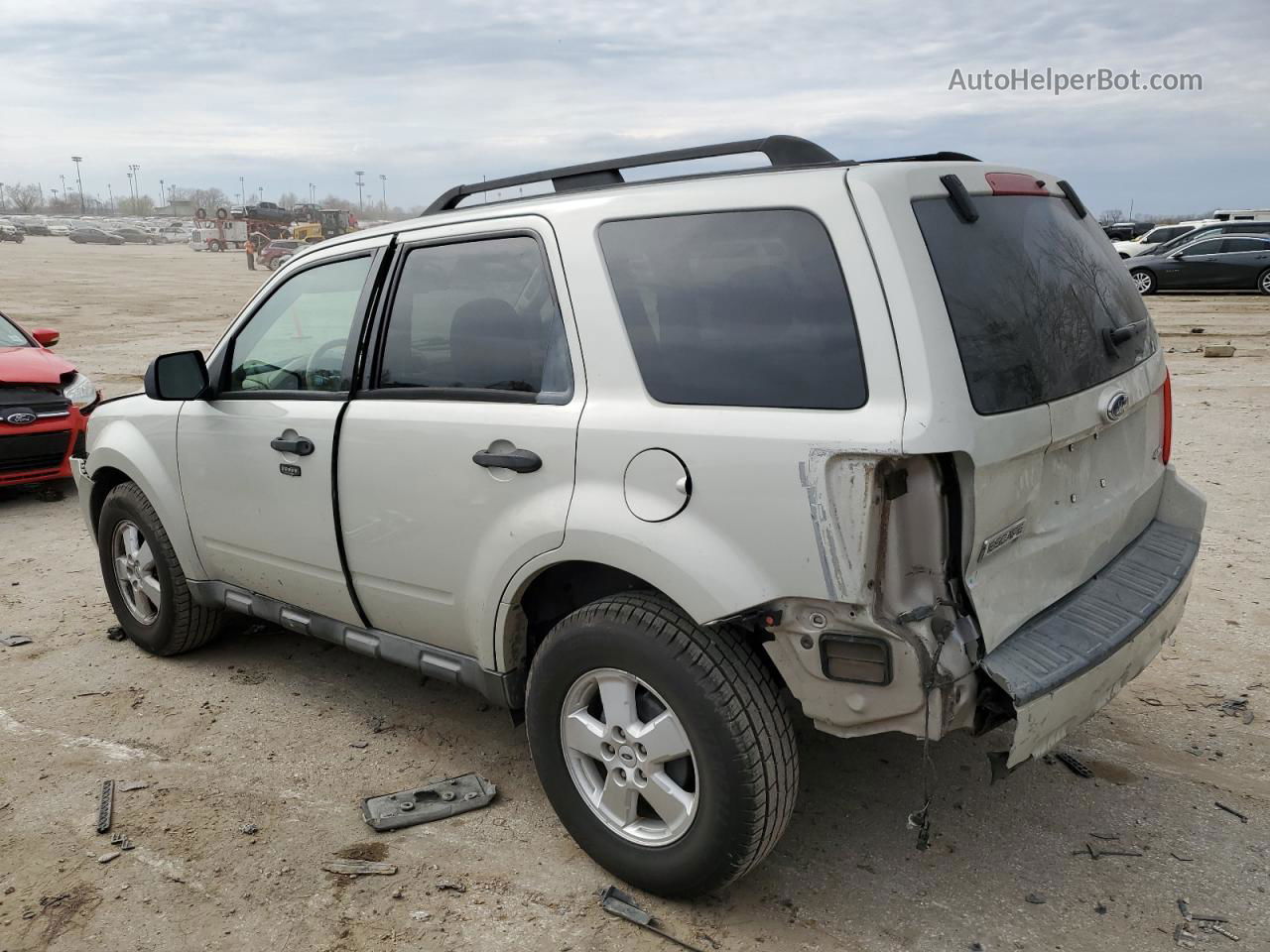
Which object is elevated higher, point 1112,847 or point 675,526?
point 675,526

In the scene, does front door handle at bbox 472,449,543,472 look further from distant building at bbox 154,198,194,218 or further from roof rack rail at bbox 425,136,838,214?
distant building at bbox 154,198,194,218

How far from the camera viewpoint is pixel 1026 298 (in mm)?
2648

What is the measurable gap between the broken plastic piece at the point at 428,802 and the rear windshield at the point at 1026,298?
2.11 metres

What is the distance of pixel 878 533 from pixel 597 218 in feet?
4.01

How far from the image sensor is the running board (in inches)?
128

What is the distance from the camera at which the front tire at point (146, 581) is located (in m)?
4.52

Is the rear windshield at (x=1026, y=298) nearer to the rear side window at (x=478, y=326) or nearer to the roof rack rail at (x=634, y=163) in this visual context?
the roof rack rail at (x=634, y=163)

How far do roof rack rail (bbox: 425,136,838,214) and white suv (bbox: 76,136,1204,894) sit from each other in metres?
0.01

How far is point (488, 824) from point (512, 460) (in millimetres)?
1221

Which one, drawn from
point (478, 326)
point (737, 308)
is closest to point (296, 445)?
point (478, 326)

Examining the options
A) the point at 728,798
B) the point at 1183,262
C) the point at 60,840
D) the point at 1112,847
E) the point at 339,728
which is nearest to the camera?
the point at 728,798

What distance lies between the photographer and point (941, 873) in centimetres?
298

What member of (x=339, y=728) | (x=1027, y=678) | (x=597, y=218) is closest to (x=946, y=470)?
(x=1027, y=678)

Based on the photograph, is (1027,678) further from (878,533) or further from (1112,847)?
(1112,847)
